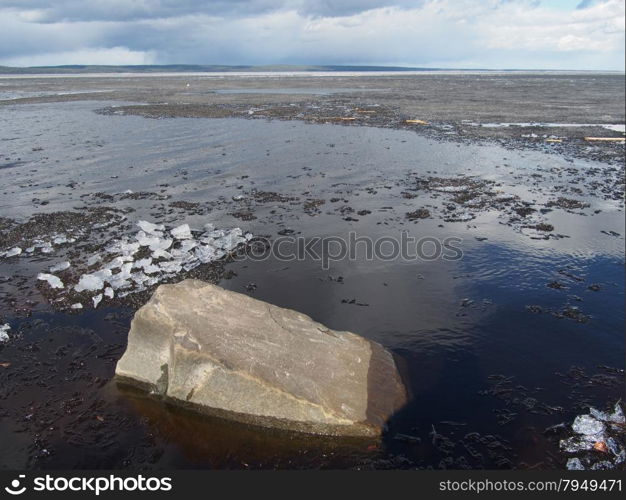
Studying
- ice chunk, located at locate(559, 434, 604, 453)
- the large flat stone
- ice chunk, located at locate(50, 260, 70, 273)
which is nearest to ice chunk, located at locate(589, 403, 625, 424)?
ice chunk, located at locate(559, 434, 604, 453)

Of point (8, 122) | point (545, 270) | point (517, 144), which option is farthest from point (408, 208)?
point (8, 122)

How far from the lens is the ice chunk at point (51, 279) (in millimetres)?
13273

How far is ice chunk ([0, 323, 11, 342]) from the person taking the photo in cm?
1084

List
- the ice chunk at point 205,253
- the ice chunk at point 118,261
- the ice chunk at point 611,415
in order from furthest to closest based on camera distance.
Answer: the ice chunk at point 205,253, the ice chunk at point 118,261, the ice chunk at point 611,415

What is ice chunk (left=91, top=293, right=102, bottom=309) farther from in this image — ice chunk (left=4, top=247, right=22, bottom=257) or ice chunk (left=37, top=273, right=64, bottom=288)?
ice chunk (left=4, top=247, right=22, bottom=257)

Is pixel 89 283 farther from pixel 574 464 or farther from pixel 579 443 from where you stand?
pixel 579 443

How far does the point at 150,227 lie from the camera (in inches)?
695

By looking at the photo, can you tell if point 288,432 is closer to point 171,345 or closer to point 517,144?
point 171,345

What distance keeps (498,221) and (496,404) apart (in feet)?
39.6

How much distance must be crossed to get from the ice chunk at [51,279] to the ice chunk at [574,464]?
13681 mm

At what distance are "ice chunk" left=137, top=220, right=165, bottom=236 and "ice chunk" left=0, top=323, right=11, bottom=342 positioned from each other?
22.1 feet

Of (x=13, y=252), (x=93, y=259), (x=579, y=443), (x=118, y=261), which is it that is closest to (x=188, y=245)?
(x=118, y=261)

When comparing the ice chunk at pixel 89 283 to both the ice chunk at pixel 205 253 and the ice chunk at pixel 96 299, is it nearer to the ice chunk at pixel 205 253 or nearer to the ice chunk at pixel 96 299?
the ice chunk at pixel 96 299

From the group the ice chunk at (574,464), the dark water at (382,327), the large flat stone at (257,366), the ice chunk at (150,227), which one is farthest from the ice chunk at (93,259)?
the ice chunk at (574,464)
